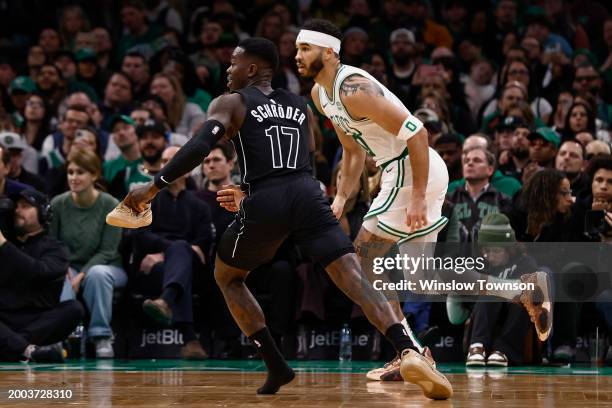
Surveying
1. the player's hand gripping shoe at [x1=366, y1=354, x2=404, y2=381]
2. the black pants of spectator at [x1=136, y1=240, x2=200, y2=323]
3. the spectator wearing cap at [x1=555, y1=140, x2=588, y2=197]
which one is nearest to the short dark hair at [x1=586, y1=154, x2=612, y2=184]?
the spectator wearing cap at [x1=555, y1=140, x2=588, y2=197]

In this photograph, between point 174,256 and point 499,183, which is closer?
point 174,256

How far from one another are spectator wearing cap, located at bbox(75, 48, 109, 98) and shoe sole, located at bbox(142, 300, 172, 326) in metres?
4.95

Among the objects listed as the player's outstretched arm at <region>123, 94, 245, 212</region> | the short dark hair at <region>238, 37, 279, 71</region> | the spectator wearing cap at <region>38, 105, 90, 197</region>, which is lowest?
the player's outstretched arm at <region>123, 94, 245, 212</region>

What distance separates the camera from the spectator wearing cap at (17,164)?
10.9 meters

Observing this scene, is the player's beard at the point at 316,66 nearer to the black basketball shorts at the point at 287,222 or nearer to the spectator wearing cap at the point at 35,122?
the black basketball shorts at the point at 287,222

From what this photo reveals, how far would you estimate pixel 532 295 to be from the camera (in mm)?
8602

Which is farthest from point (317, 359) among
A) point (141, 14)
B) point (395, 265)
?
point (141, 14)

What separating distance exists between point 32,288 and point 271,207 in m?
3.91

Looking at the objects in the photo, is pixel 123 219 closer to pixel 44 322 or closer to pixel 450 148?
pixel 44 322

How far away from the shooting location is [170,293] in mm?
9609

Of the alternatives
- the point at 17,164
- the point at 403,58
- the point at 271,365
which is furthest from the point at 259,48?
the point at 403,58

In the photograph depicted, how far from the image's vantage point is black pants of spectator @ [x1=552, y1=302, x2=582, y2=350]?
9156mm

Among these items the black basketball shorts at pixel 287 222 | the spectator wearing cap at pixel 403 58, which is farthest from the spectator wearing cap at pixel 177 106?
the black basketball shorts at pixel 287 222

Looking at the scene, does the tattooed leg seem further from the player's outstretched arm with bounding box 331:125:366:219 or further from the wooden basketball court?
the wooden basketball court
